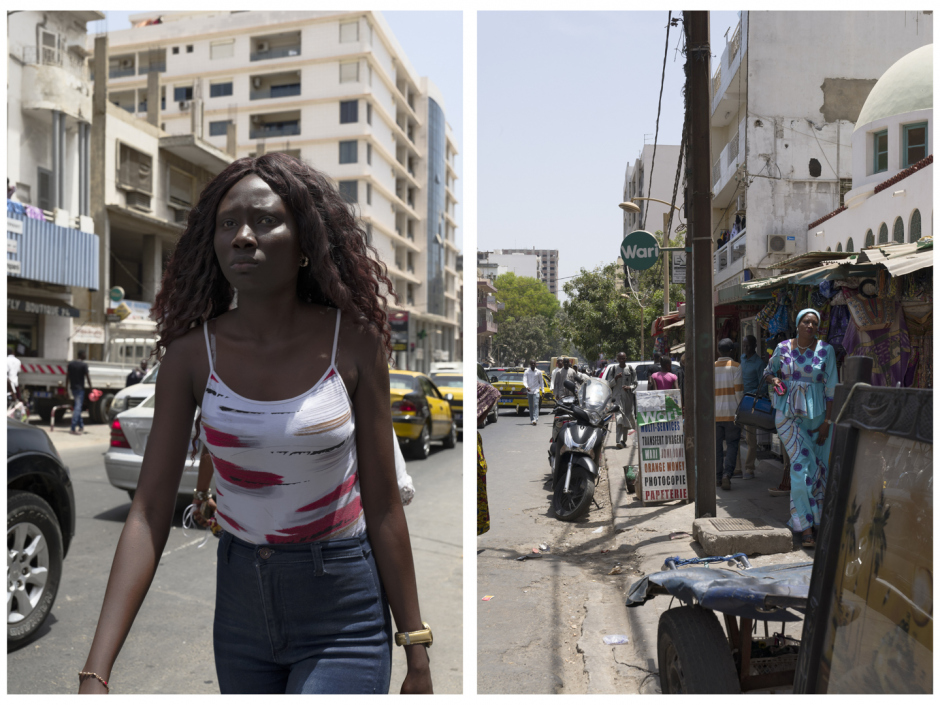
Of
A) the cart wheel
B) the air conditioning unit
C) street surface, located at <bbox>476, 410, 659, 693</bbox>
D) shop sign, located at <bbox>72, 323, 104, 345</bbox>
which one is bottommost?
street surface, located at <bbox>476, 410, 659, 693</bbox>

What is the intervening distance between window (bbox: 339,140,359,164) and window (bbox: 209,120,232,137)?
740cm

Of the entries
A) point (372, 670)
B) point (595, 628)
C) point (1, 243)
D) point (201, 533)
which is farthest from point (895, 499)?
point (201, 533)

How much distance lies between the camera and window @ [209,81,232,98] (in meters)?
47.0

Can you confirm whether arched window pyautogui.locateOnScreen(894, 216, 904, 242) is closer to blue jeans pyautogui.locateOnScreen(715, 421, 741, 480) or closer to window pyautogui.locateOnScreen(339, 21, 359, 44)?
blue jeans pyautogui.locateOnScreen(715, 421, 741, 480)

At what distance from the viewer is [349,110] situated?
151 feet

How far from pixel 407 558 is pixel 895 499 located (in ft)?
3.45

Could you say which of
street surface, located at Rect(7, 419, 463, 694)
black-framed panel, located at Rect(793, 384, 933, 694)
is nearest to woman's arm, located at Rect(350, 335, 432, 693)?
black-framed panel, located at Rect(793, 384, 933, 694)

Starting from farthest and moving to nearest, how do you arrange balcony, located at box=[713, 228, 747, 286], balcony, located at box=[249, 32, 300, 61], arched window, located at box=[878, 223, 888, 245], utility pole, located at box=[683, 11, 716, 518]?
balcony, located at box=[249, 32, 300, 61] → balcony, located at box=[713, 228, 747, 286] → arched window, located at box=[878, 223, 888, 245] → utility pole, located at box=[683, 11, 716, 518]

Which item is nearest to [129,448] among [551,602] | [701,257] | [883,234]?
[551,602]

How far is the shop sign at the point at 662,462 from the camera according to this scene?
779 cm

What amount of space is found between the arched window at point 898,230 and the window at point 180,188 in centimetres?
2596

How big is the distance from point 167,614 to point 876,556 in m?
4.27

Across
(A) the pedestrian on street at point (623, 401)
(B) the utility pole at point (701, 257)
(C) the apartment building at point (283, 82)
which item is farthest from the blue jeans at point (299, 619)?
Result: (C) the apartment building at point (283, 82)

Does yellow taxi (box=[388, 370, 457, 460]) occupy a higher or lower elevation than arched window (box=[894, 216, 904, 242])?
lower
